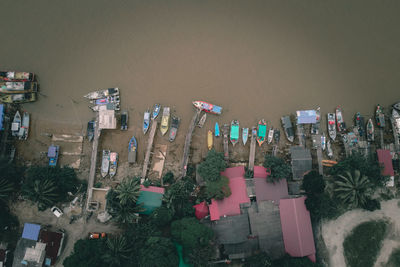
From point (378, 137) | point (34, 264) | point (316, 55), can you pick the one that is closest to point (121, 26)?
point (316, 55)

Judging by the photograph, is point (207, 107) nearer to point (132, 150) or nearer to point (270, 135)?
point (270, 135)

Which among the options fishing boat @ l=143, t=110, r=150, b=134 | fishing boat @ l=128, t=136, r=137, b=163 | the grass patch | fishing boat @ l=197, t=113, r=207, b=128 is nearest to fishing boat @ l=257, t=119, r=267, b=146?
fishing boat @ l=197, t=113, r=207, b=128

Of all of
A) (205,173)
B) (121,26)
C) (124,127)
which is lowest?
(205,173)

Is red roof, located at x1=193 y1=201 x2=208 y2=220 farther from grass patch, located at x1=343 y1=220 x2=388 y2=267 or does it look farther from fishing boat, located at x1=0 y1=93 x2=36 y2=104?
fishing boat, located at x1=0 y1=93 x2=36 y2=104

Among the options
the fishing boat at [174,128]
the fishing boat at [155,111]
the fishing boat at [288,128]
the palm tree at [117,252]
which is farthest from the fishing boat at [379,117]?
the palm tree at [117,252]

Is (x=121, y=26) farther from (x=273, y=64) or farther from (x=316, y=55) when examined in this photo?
(x=316, y=55)

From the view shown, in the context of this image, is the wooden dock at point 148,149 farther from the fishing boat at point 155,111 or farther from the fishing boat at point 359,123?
the fishing boat at point 359,123

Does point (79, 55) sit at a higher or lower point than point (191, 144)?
higher
